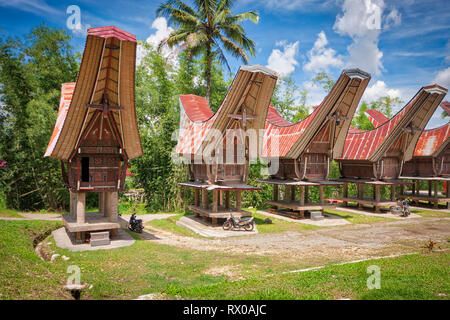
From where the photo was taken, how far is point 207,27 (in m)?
22.1

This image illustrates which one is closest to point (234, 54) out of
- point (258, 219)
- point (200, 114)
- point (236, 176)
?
point (200, 114)

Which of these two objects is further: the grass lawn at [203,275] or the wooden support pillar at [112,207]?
the wooden support pillar at [112,207]

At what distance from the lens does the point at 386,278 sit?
772 cm

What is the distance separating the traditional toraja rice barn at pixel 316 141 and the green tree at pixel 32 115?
1390 cm

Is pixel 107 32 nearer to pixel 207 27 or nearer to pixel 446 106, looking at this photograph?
pixel 207 27

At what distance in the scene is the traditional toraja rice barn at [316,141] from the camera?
700 inches

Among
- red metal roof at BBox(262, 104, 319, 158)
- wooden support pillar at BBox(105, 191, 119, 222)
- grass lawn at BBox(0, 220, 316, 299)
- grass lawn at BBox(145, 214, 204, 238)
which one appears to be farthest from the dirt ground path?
red metal roof at BBox(262, 104, 319, 158)

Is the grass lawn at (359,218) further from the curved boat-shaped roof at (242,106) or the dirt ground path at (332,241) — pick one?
the curved boat-shaped roof at (242,106)

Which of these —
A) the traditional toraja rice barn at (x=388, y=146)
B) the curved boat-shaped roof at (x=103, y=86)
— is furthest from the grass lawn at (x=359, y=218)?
the curved boat-shaped roof at (x=103, y=86)

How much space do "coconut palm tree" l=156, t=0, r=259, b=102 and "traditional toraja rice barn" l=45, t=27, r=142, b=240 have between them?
10.5 meters

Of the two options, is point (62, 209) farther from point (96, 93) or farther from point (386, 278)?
point (386, 278)

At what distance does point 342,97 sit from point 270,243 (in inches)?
373

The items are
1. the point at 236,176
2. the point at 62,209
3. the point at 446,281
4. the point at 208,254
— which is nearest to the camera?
the point at 446,281

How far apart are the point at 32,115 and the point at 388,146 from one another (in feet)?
73.0
